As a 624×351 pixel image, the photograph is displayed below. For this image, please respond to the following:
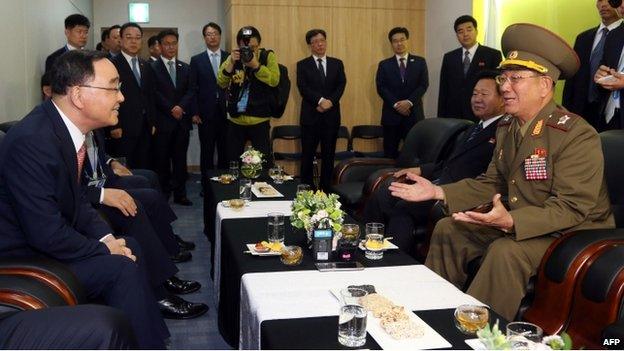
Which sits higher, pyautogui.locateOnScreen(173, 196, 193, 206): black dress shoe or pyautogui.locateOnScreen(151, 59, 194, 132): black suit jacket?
pyautogui.locateOnScreen(151, 59, 194, 132): black suit jacket

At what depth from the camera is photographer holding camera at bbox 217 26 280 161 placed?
5840 millimetres

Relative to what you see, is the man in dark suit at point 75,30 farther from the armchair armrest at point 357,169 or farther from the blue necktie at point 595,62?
the blue necktie at point 595,62

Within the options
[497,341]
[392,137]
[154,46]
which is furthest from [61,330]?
[154,46]

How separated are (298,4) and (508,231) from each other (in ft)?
18.5

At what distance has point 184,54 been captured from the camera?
8766 millimetres

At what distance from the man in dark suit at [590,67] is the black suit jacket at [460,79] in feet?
4.63

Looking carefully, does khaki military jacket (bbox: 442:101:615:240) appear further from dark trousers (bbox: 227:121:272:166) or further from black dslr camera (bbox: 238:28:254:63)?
dark trousers (bbox: 227:121:272:166)

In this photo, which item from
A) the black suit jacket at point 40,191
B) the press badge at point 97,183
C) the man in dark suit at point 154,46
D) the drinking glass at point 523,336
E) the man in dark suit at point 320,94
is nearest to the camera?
the drinking glass at point 523,336

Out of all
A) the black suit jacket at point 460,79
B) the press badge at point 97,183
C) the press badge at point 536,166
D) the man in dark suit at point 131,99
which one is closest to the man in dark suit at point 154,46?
the man in dark suit at point 131,99

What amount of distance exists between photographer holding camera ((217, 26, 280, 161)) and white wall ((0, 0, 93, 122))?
61.5 inches

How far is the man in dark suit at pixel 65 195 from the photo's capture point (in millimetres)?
2293

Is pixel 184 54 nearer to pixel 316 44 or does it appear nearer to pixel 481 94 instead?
pixel 316 44

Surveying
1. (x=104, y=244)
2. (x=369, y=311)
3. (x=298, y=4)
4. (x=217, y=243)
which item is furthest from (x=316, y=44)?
(x=369, y=311)

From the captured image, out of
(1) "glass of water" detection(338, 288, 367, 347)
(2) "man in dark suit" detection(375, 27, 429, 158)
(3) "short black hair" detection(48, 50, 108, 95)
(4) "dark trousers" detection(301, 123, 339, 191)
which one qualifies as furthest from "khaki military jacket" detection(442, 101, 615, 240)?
(4) "dark trousers" detection(301, 123, 339, 191)
